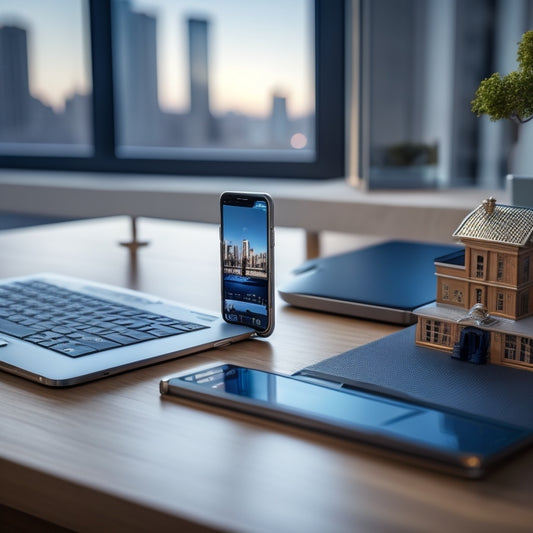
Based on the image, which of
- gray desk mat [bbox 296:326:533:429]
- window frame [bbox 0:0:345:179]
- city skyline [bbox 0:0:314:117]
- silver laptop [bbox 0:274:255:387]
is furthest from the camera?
city skyline [bbox 0:0:314:117]

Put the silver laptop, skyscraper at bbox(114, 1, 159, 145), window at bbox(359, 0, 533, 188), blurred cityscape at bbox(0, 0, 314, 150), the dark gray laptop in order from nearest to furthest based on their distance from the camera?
1. the silver laptop
2. the dark gray laptop
3. window at bbox(359, 0, 533, 188)
4. blurred cityscape at bbox(0, 0, 314, 150)
5. skyscraper at bbox(114, 1, 159, 145)

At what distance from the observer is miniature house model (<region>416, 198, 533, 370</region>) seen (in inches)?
25.4

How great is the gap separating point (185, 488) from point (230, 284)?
351 mm

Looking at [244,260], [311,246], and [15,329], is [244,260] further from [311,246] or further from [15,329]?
[311,246]

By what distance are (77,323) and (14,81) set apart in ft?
9.50

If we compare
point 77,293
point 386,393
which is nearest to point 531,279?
point 386,393

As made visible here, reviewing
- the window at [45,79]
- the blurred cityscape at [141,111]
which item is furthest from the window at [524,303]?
the window at [45,79]

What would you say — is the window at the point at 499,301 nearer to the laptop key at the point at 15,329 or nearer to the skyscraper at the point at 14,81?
the laptop key at the point at 15,329

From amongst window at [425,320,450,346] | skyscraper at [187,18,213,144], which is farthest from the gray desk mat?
skyscraper at [187,18,213,144]

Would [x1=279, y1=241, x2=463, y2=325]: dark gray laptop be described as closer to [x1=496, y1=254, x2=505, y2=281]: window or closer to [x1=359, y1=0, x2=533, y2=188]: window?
[x1=496, y1=254, x2=505, y2=281]: window

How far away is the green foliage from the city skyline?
6.78 feet

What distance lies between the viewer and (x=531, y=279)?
66 centimetres

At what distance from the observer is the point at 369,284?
960 mm

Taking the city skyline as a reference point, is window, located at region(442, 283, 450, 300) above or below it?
below
